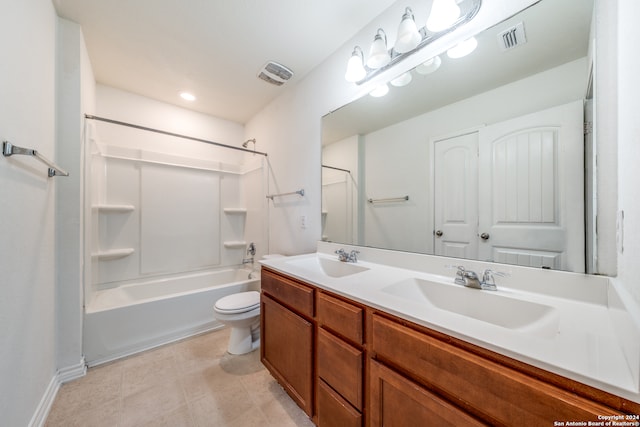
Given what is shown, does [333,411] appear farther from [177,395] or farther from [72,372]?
[72,372]

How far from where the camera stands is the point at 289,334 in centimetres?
129

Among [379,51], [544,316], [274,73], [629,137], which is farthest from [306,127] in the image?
[544,316]

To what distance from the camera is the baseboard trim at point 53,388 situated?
122 cm

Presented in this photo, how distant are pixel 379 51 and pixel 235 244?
2.74 meters

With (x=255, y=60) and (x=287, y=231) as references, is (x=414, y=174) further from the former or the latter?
(x=255, y=60)

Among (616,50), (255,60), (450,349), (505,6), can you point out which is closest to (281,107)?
(255,60)

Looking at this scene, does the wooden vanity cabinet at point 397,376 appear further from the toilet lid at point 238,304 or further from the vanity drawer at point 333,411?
the toilet lid at point 238,304

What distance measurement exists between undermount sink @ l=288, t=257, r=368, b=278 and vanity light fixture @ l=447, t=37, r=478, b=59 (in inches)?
49.6

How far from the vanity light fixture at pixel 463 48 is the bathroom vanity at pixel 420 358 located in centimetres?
114

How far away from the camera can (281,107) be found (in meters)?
2.51

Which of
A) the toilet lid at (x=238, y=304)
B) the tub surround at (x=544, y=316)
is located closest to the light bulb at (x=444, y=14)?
the tub surround at (x=544, y=316)

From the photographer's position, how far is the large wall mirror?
0.88 meters

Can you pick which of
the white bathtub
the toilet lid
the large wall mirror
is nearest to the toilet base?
the toilet lid

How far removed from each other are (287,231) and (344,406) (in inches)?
64.2
